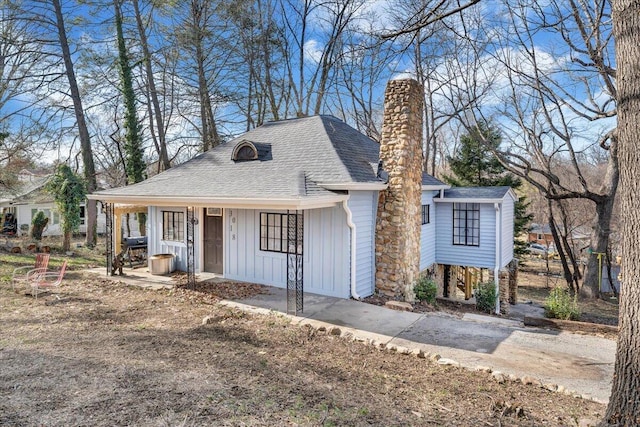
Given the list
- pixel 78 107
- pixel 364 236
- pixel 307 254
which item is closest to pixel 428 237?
pixel 364 236

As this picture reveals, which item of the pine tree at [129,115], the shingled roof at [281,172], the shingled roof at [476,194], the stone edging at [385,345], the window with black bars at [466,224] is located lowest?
the stone edging at [385,345]

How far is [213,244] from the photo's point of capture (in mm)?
10961

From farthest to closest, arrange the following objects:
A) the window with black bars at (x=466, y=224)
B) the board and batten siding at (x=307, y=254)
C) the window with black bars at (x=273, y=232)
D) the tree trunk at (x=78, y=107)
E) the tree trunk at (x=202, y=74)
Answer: the tree trunk at (x=202, y=74), the tree trunk at (x=78, y=107), the window with black bars at (x=466, y=224), the window with black bars at (x=273, y=232), the board and batten siding at (x=307, y=254)

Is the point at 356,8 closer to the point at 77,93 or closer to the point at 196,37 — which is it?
the point at 196,37

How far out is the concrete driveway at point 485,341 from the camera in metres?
4.99

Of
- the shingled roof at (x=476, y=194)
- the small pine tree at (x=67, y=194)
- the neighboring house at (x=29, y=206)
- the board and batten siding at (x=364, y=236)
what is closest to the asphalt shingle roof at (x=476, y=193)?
the shingled roof at (x=476, y=194)

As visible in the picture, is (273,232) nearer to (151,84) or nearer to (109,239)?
(109,239)

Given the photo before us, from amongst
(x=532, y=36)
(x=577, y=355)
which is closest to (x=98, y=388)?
(x=577, y=355)

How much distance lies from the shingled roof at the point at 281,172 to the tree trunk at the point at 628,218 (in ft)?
16.0

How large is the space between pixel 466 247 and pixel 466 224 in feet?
2.59

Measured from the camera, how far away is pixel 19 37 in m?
17.1

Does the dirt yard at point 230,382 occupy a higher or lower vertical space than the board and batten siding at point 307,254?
lower

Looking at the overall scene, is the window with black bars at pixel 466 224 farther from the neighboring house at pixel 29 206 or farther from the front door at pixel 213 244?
the neighboring house at pixel 29 206

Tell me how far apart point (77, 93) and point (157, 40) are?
15.2 ft
